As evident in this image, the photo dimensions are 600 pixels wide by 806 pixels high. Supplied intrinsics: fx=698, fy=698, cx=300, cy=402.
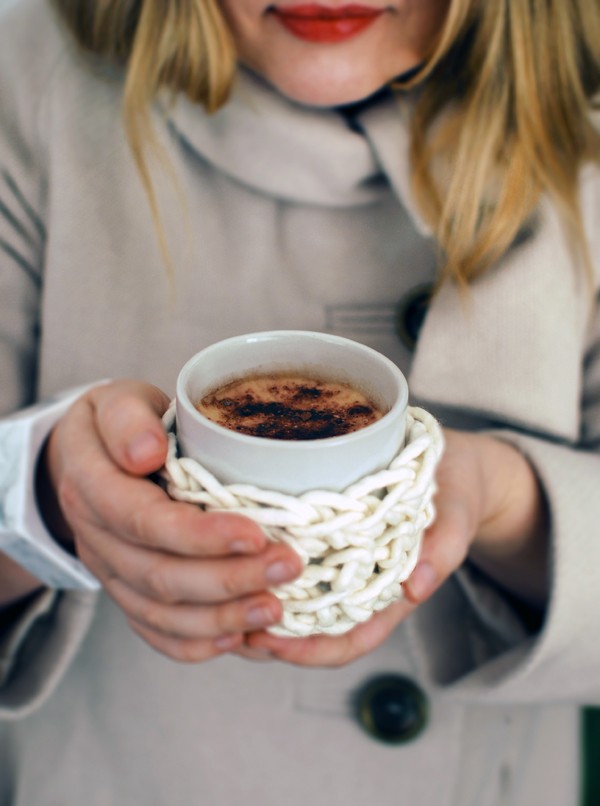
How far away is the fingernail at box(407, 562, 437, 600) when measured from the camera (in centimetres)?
29

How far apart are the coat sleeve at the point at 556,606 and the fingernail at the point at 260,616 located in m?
0.21

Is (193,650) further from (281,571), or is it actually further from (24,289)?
(24,289)

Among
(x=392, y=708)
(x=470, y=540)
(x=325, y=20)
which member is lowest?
(x=392, y=708)

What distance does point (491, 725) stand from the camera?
49 centimetres

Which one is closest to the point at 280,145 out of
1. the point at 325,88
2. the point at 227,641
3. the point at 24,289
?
the point at 325,88

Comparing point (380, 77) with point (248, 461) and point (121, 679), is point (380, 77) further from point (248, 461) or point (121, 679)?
point (121, 679)

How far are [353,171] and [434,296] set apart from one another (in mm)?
99

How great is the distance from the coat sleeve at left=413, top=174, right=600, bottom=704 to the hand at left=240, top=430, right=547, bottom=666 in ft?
0.05

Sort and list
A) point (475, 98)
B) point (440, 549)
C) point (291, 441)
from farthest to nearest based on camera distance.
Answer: point (475, 98) < point (440, 549) < point (291, 441)

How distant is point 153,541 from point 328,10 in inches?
11.2

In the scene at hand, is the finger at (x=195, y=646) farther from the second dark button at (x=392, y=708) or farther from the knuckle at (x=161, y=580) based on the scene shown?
the second dark button at (x=392, y=708)

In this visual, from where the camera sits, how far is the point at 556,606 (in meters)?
0.38

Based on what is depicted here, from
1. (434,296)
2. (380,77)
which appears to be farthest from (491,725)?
(380,77)

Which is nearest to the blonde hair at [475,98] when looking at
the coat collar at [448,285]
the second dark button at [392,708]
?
the coat collar at [448,285]
